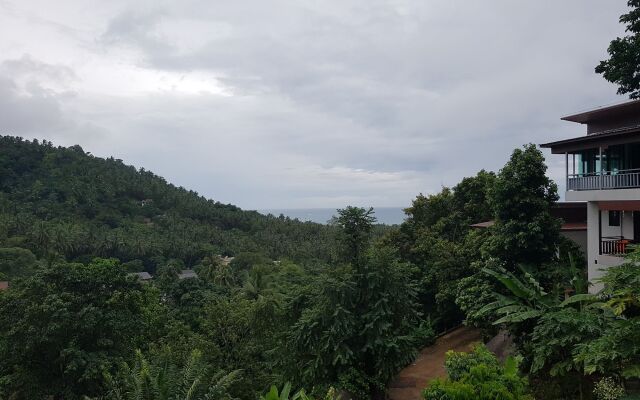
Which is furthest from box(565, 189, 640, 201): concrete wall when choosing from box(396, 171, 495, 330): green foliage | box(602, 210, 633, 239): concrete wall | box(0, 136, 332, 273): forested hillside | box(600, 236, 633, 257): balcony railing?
box(0, 136, 332, 273): forested hillside

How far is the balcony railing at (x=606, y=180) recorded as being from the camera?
1374 centimetres

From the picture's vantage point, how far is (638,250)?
10023 mm

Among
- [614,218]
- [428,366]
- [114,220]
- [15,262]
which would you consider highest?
[114,220]

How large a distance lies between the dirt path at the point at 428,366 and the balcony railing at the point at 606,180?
26.1 feet

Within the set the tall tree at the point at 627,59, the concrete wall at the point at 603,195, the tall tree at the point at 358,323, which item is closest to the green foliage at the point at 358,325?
the tall tree at the point at 358,323

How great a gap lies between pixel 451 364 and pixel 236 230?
87280 millimetres

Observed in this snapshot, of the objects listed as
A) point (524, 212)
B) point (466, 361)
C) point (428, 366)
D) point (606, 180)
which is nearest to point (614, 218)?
point (606, 180)

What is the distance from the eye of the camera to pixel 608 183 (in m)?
14.3

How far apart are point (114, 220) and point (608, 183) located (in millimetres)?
84352

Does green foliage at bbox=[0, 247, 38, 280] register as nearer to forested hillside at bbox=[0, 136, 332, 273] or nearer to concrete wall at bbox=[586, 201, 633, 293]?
forested hillside at bbox=[0, 136, 332, 273]

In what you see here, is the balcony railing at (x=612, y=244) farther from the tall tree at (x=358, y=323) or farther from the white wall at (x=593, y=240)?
the tall tree at (x=358, y=323)

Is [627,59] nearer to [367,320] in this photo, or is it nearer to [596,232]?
[596,232]

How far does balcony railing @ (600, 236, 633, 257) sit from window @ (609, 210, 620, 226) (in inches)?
22.4

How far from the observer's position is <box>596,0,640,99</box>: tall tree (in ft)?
60.3
